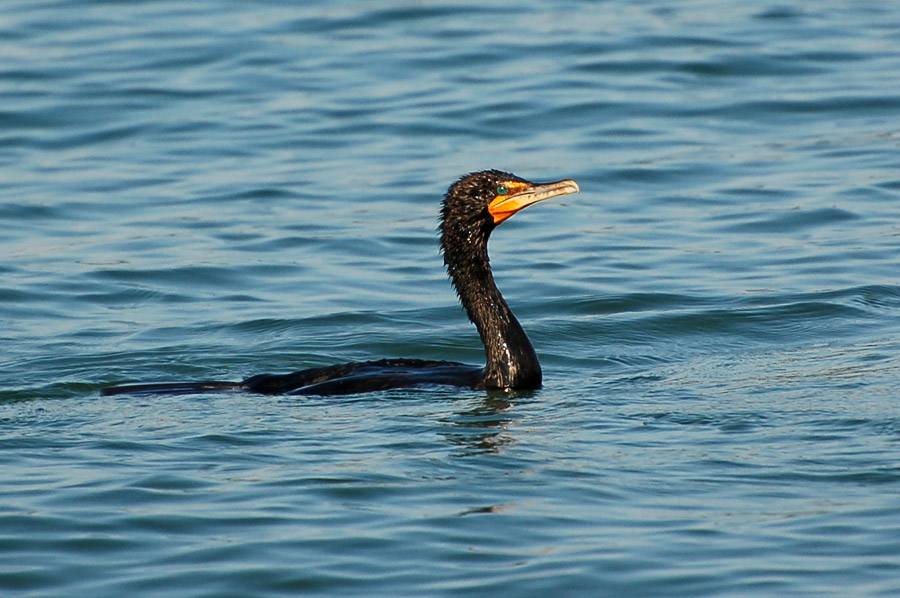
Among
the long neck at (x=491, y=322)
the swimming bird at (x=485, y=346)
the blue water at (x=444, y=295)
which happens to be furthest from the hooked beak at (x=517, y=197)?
the blue water at (x=444, y=295)

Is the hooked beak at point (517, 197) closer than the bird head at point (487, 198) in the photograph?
Yes

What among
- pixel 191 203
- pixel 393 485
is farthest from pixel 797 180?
pixel 393 485

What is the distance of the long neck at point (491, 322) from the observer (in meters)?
8.98

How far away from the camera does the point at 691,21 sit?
21375 millimetres

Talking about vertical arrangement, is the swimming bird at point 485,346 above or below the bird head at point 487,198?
below

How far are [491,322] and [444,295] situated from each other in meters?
2.84

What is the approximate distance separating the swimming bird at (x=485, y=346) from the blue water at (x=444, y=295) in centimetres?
19

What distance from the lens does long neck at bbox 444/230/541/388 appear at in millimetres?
8984

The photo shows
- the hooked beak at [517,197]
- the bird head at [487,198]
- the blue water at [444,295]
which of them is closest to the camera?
the blue water at [444,295]

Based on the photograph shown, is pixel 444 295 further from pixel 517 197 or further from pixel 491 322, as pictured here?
pixel 517 197

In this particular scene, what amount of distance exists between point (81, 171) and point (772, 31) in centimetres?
943

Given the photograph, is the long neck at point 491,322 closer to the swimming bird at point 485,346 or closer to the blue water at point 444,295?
the swimming bird at point 485,346

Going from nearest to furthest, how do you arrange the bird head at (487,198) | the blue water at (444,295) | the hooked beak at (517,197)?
Answer: the blue water at (444,295) < the hooked beak at (517,197) < the bird head at (487,198)

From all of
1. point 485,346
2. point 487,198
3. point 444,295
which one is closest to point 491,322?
point 485,346
